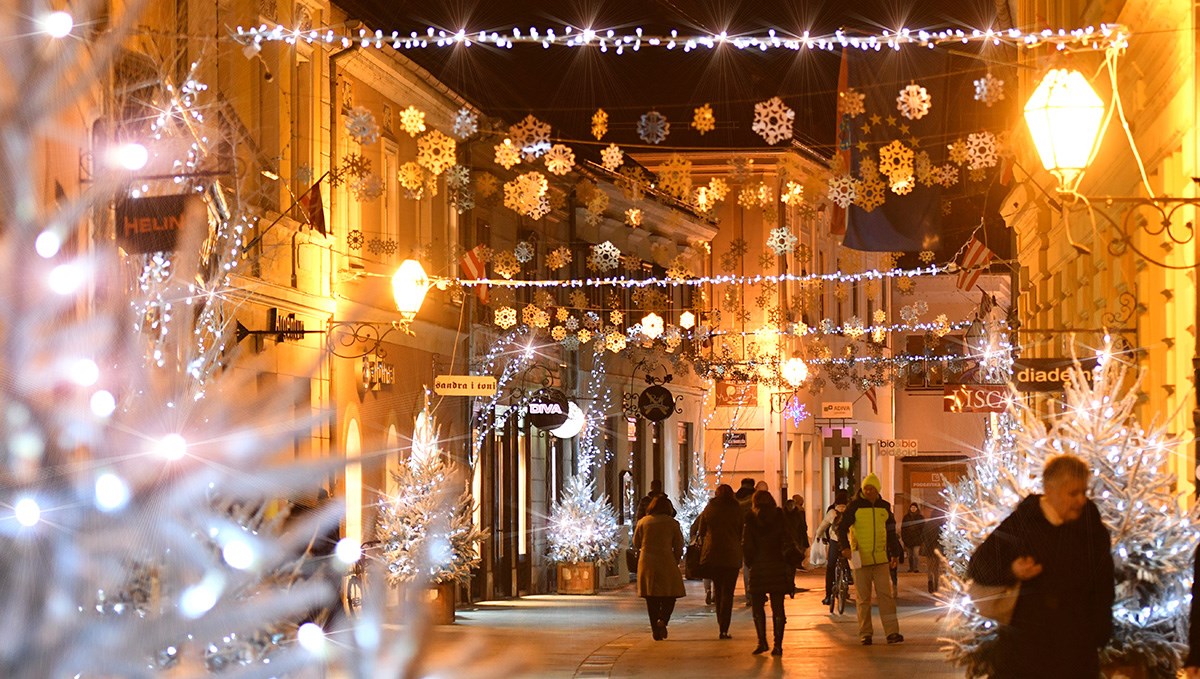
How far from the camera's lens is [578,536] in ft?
114

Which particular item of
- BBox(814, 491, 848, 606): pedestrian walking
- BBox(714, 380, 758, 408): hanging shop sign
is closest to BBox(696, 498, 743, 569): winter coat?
BBox(814, 491, 848, 606): pedestrian walking

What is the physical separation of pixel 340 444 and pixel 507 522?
9.25 meters

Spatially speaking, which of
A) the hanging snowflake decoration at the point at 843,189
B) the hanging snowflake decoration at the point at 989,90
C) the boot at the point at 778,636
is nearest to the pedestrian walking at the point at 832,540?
the boot at the point at 778,636

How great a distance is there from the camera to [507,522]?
33781 mm

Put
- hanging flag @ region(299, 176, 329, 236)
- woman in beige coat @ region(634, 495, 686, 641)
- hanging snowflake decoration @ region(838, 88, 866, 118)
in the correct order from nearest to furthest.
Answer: hanging snowflake decoration @ region(838, 88, 866, 118), woman in beige coat @ region(634, 495, 686, 641), hanging flag @ region(299, 176, 329, 236)

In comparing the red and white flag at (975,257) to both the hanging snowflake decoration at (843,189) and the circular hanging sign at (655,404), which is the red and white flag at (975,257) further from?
the hanging snowflake decoration at (843,189)

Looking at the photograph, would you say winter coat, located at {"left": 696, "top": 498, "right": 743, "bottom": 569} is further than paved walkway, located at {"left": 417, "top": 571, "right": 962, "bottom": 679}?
Yes

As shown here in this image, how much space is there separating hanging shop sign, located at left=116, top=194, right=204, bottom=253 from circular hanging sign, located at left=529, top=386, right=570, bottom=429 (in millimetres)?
19536

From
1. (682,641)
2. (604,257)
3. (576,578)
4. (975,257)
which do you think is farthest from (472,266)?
(576,578)

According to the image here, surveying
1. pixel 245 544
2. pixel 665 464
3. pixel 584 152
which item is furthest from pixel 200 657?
pixel 665 464

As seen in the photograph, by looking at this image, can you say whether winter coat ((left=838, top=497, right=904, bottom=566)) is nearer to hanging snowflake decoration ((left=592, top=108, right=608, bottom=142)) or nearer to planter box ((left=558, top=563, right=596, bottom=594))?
hanging snowflake decoration ((left=592, top=108, right=608, bottom=142))

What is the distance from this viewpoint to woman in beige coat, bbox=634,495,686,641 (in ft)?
73.2

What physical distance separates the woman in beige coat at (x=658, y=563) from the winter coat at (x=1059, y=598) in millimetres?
13901

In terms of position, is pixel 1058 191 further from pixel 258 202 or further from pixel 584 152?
pixel 584 152
